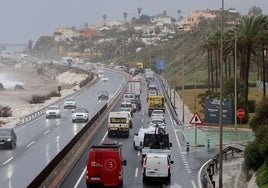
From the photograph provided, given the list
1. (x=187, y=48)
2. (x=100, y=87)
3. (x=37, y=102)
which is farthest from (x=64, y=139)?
(x=187, y=48)

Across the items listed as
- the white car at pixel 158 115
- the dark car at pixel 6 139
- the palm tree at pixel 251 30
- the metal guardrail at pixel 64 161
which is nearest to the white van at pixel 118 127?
the metal guardrail at pixel 64 161

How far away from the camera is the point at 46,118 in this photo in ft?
232

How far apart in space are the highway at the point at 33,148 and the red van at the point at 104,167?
389 cm

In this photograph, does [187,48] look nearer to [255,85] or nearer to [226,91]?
[255,85]

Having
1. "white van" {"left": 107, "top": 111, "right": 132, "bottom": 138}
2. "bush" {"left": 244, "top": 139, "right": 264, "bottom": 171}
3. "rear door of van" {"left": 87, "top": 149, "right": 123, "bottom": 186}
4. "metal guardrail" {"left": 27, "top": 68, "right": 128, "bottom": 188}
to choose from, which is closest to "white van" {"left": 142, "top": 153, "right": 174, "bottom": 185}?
"rear door of van" {"left": 87, "top": 149, "right": 123, "bottom": 186}

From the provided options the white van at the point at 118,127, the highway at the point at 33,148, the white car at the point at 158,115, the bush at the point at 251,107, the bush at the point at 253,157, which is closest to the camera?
the bush at the point at 253,157

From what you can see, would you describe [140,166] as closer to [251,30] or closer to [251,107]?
[251,30]

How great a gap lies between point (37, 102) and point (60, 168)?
78.5m

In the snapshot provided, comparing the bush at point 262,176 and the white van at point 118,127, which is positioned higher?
the bush at point 262,176

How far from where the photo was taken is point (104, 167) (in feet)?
88.9

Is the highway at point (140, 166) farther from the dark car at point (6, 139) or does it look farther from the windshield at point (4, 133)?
the windshield at point (4, 133)

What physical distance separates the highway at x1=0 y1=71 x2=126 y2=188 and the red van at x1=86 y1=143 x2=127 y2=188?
3.89 m

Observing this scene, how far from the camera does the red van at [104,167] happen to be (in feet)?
88.6

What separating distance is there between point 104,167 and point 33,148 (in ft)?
57.2
